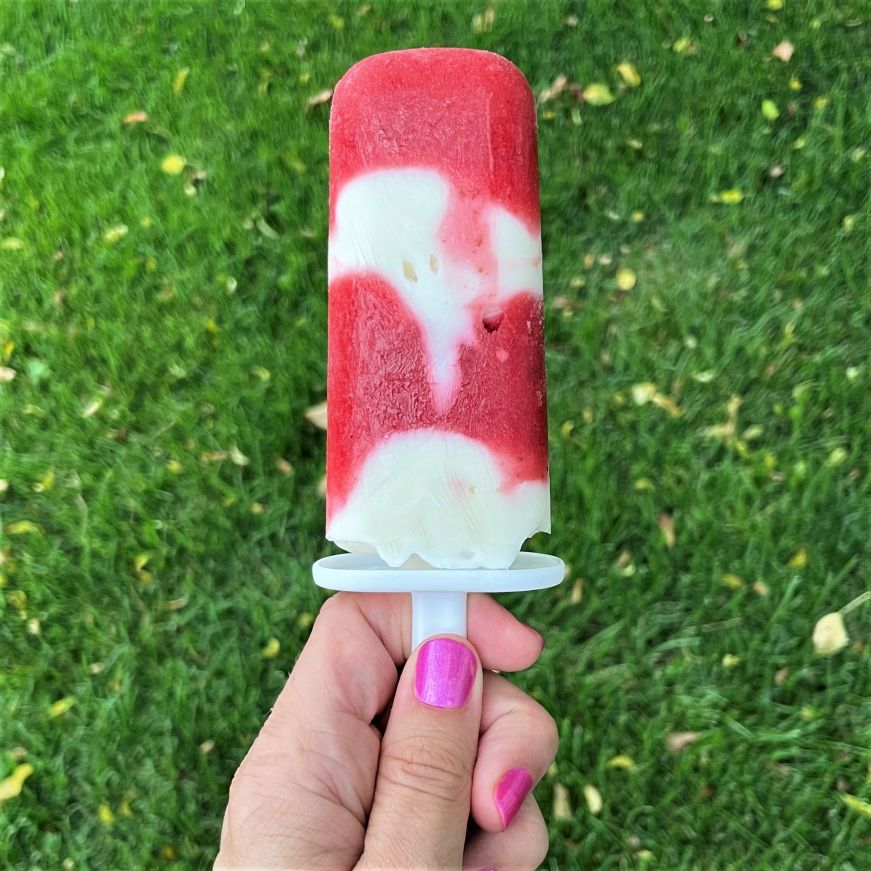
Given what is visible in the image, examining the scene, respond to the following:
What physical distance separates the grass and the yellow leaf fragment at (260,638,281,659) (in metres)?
0.02

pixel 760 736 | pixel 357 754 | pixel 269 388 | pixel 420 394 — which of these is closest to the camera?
pixel 420 394

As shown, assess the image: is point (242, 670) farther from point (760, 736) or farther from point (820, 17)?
point (820, 17)

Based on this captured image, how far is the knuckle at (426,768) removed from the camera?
5.31ft

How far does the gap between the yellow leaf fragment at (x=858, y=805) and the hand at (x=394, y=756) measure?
1152mm

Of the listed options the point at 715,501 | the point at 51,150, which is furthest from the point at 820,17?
the point at 51,150

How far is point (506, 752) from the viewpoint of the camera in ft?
5.92

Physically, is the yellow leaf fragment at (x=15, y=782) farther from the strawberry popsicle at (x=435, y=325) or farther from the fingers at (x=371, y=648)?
the strawberry popsicle at (x=435, y=325)

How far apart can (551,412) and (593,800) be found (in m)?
1.27

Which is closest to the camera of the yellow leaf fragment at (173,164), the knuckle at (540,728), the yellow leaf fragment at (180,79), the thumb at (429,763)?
the thumb at (429,763)

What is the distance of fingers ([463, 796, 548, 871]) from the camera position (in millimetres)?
1860

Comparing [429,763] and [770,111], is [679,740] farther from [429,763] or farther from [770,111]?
[770,111]

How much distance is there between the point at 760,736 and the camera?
8.38ft

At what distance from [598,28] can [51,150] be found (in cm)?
235

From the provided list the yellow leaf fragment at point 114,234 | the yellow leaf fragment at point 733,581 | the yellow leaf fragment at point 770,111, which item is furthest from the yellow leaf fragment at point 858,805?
the yellow leaf fragment at point 114,234
